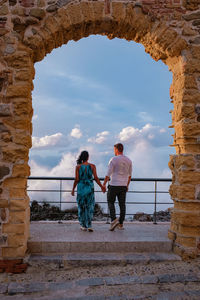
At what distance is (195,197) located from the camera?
4449mm

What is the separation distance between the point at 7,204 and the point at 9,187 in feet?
0.84

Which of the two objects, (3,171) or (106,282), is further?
(3,171)

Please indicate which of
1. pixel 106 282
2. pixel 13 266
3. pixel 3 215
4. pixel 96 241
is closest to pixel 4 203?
pixel 3 215

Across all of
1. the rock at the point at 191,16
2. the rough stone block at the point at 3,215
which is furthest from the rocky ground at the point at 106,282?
the rock at the point at 191,16

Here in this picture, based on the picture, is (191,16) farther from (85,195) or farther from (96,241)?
(96,241)

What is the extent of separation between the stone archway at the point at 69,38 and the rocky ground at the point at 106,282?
0.39 m

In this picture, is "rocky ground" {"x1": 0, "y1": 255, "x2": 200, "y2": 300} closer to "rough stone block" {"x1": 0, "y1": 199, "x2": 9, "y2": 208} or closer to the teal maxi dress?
"rough stone block" {"x1": 0, "y1": 199, "x2": 9, "y2": 208}

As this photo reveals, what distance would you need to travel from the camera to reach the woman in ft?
17.3

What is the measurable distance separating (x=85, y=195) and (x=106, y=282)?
1830 millimetres

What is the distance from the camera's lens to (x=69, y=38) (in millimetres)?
4805

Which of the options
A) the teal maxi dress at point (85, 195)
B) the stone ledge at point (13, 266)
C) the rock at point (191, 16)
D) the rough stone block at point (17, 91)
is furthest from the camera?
the teal maxi dress at point (85, 195)

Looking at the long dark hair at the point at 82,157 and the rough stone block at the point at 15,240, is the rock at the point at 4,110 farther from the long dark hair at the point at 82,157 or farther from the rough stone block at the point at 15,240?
the rough stone block at the point at 15,240

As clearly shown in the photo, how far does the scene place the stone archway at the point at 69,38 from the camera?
422cm

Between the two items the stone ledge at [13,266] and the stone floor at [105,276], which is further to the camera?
the stone ledge at [13,266]
